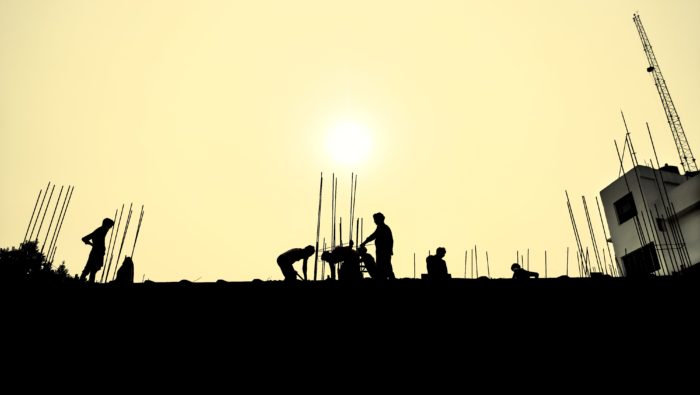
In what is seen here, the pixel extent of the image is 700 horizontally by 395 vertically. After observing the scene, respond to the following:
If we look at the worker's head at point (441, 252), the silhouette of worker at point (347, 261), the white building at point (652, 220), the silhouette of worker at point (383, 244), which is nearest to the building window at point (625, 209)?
the white building at point (652, 220)

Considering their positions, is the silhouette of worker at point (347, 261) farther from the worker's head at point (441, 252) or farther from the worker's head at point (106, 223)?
the worker's head at point (106, 223)

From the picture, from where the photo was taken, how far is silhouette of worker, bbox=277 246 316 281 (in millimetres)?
7883

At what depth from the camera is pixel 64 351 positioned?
19.0 ft

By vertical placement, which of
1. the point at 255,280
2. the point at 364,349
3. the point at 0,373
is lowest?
the point at 0,373

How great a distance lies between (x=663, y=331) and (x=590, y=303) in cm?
95

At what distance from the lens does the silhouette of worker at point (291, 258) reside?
7.88 m

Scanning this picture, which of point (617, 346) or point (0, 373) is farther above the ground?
point (617, 346)

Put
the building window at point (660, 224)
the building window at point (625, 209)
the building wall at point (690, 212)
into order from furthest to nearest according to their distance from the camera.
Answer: the building window at point (625, 209) → the building window at point (660, 224) → the building wall at point (690, 212)

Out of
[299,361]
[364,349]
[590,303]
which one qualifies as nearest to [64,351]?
Result: [299,361]

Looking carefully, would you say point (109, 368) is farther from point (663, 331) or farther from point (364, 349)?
point (663, 331)

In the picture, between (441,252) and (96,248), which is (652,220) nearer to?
(441,252)

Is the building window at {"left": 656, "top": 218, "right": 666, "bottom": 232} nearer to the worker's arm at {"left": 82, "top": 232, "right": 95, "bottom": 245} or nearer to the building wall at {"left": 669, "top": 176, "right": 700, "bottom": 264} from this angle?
the building wall at {"left": 669, "top": 176, "right": 700, "bottom": 264}

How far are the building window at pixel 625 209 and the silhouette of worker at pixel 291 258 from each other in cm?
2202

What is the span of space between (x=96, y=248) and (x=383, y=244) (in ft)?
18.2
